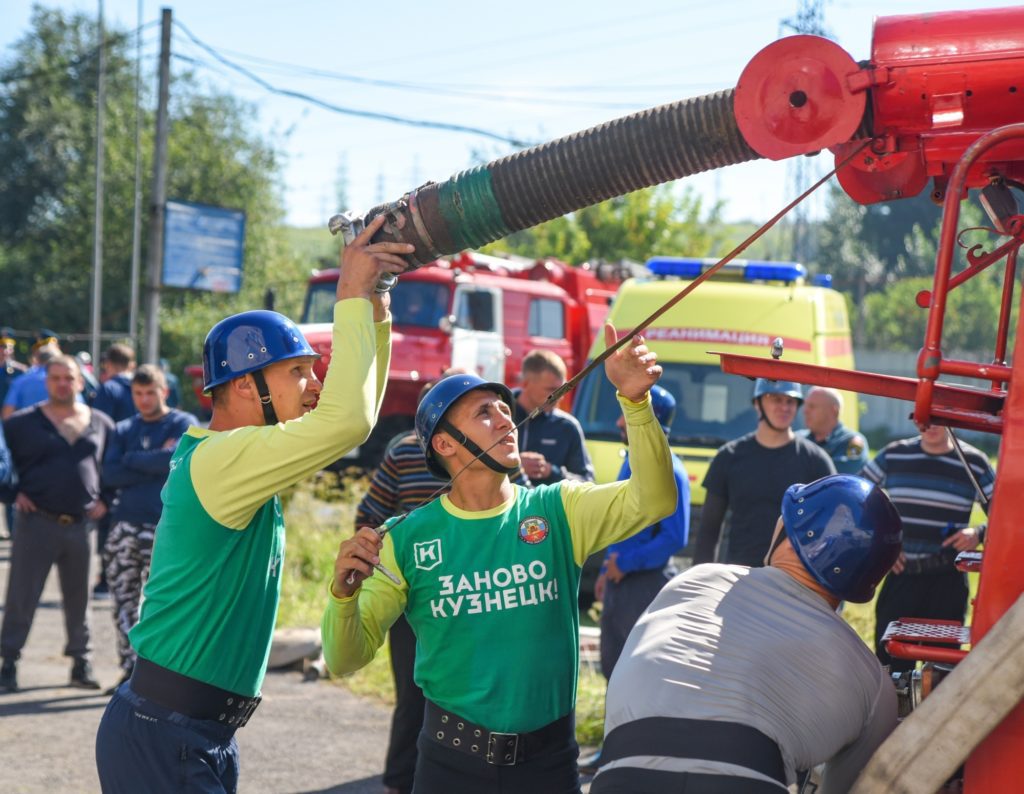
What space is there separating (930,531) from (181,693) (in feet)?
14.6

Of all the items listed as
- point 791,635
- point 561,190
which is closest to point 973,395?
point 791,635

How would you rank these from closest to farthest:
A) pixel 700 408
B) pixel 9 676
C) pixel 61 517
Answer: pixel 9 676 → pixel 61 517 → pixel 700 408

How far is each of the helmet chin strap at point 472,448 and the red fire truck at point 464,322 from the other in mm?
12487

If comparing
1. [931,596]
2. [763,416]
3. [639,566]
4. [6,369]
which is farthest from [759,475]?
[6,369]

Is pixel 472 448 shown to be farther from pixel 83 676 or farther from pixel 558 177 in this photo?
pixel 83 676

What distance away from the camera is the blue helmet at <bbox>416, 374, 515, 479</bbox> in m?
4.04

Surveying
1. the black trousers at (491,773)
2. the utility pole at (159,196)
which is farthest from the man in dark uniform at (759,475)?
the utility pole at (159,196)

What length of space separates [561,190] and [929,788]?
1.66 metres

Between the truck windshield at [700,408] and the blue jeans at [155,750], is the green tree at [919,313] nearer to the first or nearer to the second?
the truck windshield at [700,408]

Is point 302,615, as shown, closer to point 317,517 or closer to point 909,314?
point 317,517

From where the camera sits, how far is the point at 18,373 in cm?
1555

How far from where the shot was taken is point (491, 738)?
12.1 ft

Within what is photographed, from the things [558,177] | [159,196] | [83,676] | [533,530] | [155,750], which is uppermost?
[159,196]

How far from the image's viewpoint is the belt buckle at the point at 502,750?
3.68 metres
